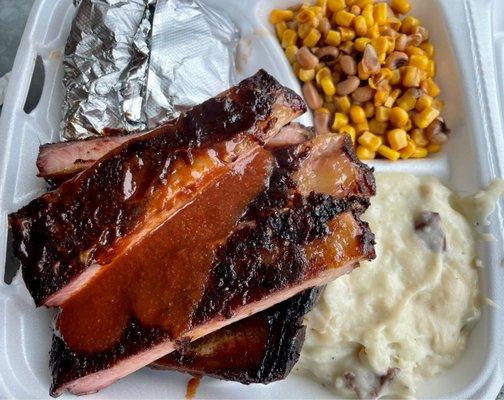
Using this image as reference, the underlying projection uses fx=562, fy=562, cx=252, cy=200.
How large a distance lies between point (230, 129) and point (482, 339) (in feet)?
4.61

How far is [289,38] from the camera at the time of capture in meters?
2.96

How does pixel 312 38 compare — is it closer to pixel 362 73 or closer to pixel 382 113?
pixel 362 73

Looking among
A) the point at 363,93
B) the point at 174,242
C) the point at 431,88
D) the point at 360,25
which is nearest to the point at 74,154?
the point at 174,242

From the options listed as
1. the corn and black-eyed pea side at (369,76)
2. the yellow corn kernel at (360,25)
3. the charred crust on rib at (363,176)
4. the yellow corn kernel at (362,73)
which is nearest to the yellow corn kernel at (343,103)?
the corn and black-eyed pea side at (369,76)

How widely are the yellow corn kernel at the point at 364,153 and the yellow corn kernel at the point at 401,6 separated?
0.80 meters

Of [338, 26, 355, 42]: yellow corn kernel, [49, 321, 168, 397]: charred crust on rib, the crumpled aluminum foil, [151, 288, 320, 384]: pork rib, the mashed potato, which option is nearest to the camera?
[49, 321, 168, 397]: charred crust on rib

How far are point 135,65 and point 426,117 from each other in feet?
4.77

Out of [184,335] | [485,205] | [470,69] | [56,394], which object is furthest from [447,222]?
[56,394]

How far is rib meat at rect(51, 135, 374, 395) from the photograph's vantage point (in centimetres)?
192

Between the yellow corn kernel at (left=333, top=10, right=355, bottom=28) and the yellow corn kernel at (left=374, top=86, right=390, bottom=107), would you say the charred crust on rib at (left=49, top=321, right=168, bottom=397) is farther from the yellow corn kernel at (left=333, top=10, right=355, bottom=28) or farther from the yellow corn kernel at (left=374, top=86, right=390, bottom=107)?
the yellow corn kernel at (left=333, top=10, right=355, bottom=28)

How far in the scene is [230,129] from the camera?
205 centimetres

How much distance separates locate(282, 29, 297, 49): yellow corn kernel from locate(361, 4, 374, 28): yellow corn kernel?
371mm

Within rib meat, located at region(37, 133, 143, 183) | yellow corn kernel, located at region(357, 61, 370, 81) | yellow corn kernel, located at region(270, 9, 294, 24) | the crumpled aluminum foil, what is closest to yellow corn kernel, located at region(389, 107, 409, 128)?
yellow corn kernel, located at region(357, 61, 370, 81)

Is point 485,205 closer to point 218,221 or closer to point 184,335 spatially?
point 218,221
